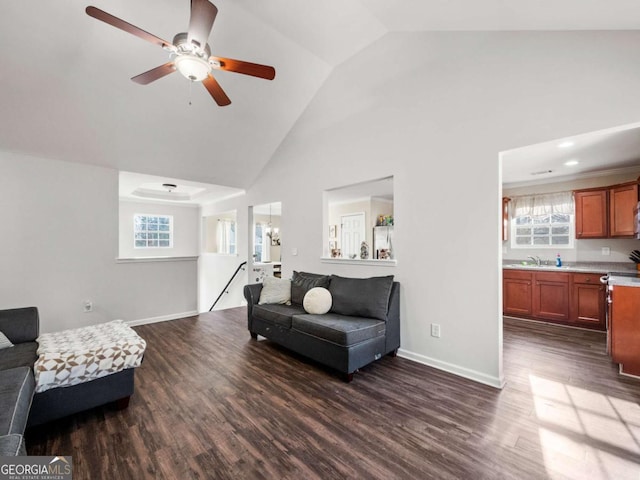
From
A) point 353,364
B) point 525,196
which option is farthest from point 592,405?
point 525,196

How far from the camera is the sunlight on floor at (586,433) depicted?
165 cm

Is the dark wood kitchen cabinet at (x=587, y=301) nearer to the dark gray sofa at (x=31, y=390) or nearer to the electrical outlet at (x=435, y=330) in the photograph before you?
the electrical outlet at (x=435, y=330)

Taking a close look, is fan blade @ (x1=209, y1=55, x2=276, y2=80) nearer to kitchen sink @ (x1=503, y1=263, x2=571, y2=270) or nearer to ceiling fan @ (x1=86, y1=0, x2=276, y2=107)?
ceiling fan @ (x1=86, y1=0, x2=276, y2=107)

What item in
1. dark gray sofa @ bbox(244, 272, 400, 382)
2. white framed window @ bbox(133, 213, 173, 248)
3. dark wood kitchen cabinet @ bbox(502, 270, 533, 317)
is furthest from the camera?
white framed window @ bbox(133, 213, 173, 248)

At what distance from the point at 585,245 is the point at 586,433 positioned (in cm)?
391

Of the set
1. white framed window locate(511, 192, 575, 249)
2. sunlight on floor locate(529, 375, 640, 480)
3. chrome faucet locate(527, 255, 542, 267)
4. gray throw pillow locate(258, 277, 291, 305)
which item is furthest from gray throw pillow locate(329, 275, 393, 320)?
white framed window locate(511, 192, 575, 249)

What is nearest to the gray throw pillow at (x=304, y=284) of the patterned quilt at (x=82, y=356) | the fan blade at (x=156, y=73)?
the patterned quilt at (x=82, y=356)

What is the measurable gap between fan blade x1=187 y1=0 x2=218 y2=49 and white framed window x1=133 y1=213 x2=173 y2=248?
680 centimetres

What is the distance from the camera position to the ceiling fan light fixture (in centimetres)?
Result: 202

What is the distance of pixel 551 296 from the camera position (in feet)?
14.9

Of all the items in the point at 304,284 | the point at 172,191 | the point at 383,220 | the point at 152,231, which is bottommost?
the point at 304,284

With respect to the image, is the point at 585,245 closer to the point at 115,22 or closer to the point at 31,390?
the point at 115,22

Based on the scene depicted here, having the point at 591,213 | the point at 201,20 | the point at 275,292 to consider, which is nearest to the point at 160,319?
the point at 275,292

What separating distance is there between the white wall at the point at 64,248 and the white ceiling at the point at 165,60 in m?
0.32
